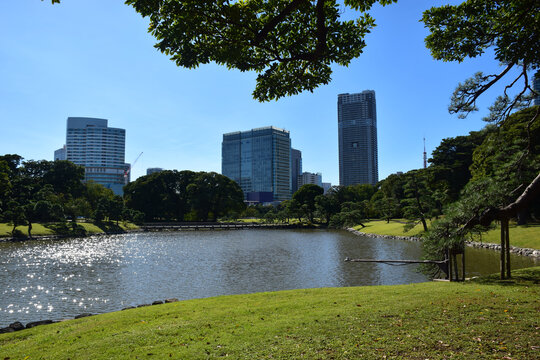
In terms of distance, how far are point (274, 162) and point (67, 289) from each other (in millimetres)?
150842

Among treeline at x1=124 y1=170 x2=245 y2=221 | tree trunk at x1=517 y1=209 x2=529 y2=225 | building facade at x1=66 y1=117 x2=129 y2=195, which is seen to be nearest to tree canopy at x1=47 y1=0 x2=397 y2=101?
tree trunk at x1=517 y1=209 x2=529 y2=225

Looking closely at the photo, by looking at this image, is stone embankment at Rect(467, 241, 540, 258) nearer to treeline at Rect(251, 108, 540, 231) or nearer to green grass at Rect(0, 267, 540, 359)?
treeline at Rect(251, 108, 540, 231)

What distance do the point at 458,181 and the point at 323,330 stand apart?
1730 inches

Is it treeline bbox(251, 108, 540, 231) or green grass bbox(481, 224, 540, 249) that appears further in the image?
green grass bbox(481, 224, 540, 249)

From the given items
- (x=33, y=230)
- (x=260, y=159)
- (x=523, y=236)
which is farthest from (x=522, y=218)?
(x=260, y=159)

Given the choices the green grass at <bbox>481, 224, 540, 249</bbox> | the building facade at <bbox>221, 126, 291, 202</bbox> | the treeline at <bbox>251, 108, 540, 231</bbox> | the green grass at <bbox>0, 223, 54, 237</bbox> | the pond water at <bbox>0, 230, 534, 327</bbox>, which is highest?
the building facade at <bbox>221, 126, 291, 202</bbox>

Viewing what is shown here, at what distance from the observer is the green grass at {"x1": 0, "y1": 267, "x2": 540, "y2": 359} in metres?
5.17

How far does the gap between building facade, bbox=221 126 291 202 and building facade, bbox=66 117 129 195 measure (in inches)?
2230

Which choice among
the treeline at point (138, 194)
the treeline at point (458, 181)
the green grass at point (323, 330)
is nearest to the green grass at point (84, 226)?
the treeline at point (138, 194)

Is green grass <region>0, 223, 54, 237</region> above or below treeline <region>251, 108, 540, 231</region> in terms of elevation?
below

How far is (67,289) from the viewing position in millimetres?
15984

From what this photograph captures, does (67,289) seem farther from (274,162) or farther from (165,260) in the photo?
(274,162)

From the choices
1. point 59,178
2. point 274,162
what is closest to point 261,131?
point 274,162

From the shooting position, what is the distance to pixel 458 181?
42.9m
